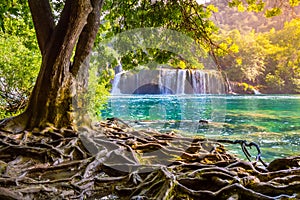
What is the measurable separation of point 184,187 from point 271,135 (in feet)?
31.8

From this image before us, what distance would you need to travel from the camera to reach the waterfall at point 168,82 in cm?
3006

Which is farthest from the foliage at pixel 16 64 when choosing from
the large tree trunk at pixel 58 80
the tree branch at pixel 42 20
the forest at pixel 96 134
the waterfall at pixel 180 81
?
the waterfall at pixel 180 81

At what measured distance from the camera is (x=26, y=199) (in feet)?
8.22

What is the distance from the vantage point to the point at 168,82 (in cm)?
3081

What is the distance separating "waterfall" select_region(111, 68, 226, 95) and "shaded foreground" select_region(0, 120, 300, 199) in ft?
82.6

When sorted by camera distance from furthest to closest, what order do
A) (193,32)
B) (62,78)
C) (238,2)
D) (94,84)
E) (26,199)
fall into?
(94,84) → (238,2) → (193,32) → (62,78) → (26,199)

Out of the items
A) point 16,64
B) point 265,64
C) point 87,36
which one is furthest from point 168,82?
point 87,36

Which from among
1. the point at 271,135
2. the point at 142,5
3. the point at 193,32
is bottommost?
the point at 271,135

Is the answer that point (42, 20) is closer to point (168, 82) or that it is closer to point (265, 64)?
point (168, 82)

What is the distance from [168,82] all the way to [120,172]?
27.7m

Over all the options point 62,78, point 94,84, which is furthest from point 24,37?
point 62,78

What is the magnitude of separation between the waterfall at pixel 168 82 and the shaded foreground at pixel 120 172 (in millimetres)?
25180

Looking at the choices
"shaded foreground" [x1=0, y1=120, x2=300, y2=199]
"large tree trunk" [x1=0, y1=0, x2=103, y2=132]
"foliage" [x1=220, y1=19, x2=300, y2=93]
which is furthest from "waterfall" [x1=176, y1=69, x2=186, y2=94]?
"shaded foreground" [x1=0, y1=120, x2=300, y2=199]

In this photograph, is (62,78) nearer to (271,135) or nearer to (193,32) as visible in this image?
(193,32)
